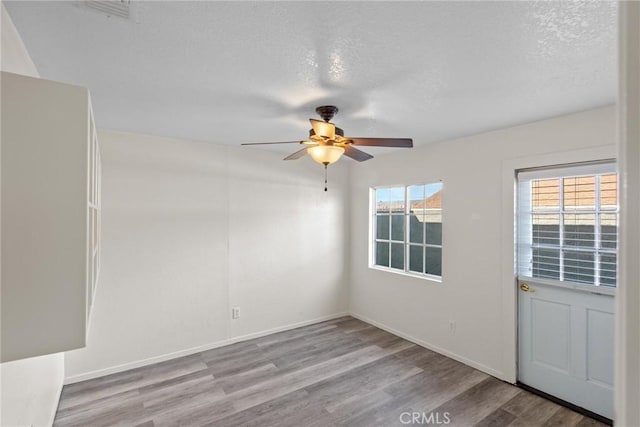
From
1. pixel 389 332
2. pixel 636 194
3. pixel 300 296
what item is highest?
pixel 636 194

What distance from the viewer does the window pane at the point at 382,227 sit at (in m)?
4.28

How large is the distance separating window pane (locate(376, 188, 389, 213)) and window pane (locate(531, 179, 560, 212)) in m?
1.78

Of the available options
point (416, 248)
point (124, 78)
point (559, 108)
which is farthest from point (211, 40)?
point (416, 248)

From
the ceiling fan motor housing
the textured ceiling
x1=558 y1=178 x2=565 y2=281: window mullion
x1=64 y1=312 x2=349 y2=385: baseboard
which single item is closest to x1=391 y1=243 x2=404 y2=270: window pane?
x1=64 y1=312 x2=349 y2=385: baseboard

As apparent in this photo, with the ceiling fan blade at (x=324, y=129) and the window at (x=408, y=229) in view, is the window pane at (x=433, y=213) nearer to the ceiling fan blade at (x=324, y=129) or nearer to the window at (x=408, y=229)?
the window at (x=408, y=229)

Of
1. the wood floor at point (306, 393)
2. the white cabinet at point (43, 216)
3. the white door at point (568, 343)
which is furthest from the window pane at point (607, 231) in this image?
the white cabinet at point (43, 216)

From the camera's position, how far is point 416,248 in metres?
3.86

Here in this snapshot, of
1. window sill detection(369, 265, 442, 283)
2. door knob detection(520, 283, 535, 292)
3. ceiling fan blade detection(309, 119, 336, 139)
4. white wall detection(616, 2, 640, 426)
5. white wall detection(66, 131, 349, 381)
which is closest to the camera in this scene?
white wall detection(616, 2, 640, 426)

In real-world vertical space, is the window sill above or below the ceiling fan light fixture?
below

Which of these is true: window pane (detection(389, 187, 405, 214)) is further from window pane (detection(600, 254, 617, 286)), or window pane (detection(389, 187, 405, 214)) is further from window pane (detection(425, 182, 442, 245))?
window pane (detection(600, 254, 617, 286))

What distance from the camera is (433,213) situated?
12.0 feet

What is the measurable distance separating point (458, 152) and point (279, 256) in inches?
95.9

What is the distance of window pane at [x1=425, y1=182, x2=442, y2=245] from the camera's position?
140 inches

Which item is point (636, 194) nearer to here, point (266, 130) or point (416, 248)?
point (266, 130)
